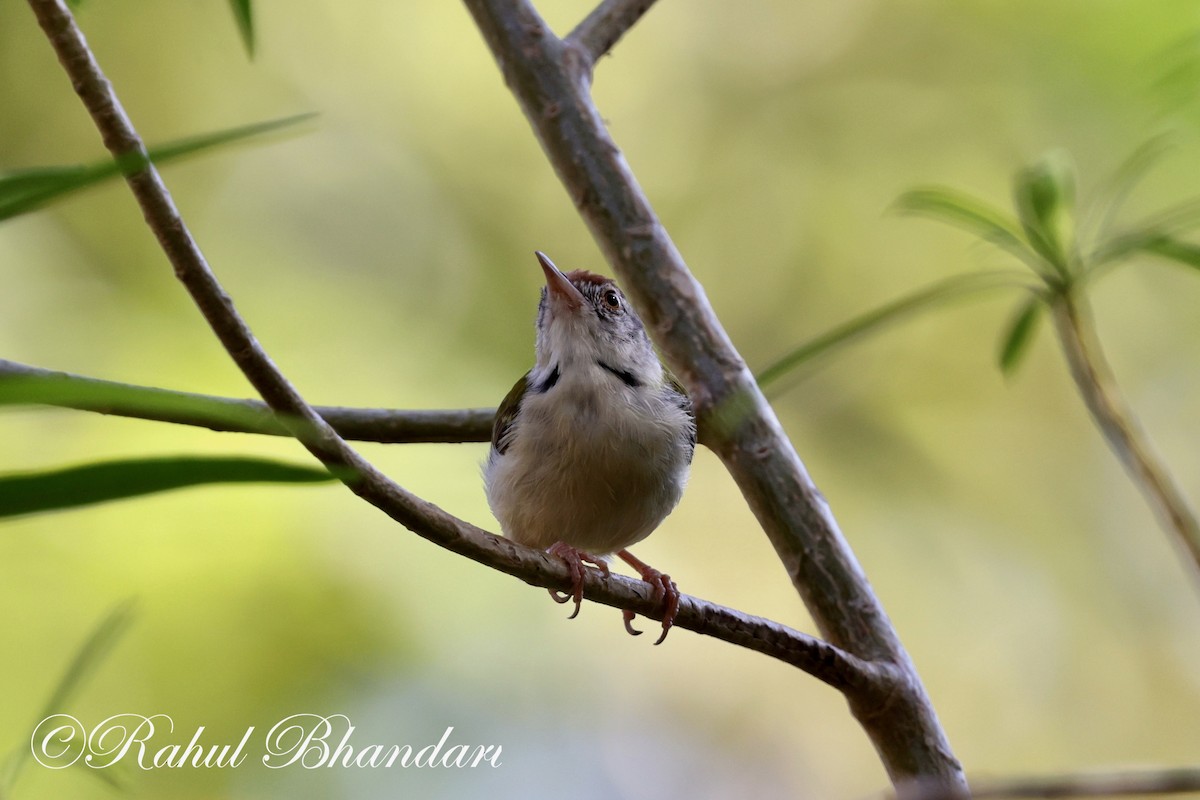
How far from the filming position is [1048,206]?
170 cm

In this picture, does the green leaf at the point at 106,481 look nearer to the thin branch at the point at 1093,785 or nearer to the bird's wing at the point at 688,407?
the thin branch at the point at 1093,785

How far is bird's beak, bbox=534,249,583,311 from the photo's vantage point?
275 centimetres

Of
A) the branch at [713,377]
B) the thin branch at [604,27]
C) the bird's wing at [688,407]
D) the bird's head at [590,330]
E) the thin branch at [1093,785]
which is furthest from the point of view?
the bird's head at [590,330]

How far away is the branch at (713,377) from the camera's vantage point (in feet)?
6.39

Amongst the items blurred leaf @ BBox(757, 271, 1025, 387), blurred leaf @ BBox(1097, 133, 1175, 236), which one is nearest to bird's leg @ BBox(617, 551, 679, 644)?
blurred leaf @ BBox(757, 271, 1025, 387)

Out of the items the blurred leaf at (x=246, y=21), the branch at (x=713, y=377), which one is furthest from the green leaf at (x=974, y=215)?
the blurred leaf at (x=246, y=21)

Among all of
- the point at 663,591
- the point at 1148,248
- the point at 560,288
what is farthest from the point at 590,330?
the point at 1148,248

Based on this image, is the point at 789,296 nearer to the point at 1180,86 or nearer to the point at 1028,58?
the point at 1028,58

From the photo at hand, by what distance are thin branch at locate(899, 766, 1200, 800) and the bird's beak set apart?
2.00 m

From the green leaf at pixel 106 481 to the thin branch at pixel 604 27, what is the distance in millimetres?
1775

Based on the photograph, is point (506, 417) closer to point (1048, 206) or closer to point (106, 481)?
point (1048, 206)

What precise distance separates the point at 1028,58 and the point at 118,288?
5139 mm

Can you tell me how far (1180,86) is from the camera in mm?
1566

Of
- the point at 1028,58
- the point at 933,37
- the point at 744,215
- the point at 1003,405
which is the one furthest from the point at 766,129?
the point at 1003,405
